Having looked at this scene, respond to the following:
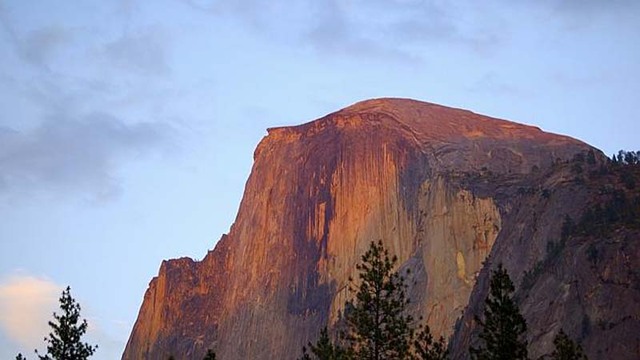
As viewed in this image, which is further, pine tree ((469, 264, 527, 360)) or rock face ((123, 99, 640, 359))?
rock face ((123, 99, 640, 359))

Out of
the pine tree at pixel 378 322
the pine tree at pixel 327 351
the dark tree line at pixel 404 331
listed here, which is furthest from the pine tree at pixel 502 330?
the pine tree at pixel 327 351

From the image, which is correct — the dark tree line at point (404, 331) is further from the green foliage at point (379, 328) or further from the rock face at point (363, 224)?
the rock face at point (363, 224)

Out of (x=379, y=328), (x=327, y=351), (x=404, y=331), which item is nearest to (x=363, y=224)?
(x=327, y=351)

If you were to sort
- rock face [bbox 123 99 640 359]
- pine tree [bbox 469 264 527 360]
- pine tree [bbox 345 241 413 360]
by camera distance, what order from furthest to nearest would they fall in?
1. rock face [bbox 123 99 640 359]
2. pine tree [bbox 345 241 413 360]
3. pine tree [bbox 469 264 527 360]

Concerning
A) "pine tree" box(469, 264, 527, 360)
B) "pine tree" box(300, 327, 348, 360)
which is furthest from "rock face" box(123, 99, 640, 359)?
"pine tree" box(469, 264, 527, 360)

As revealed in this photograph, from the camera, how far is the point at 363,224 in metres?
132

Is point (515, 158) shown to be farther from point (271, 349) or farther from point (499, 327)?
point (499, 327)

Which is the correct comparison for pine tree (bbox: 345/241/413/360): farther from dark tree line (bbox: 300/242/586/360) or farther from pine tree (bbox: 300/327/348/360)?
pine tree (bbox: 300/327/348/360)

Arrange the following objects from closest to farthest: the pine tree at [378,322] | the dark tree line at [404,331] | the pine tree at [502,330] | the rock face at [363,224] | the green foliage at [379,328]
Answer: the pine tree at [502,330] < the dark tree line at [404,331] < the green foliage at [379,328] < the pine tree at [378,322] < the rock face at [363,224]

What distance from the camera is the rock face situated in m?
111

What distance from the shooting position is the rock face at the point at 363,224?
111 metres

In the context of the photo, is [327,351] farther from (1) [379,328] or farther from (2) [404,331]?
(2) [404,331]

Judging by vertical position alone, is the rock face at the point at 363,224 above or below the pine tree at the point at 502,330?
above

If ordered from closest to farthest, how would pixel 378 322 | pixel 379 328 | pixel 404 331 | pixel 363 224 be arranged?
pixel 404 331 < pixel 379 328 < pixel 378 322 < pixel 363 224
